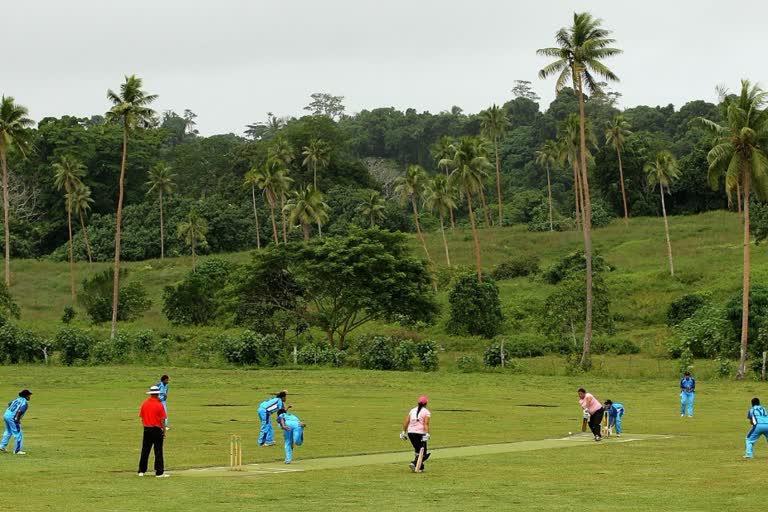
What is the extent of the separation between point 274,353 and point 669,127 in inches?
4439

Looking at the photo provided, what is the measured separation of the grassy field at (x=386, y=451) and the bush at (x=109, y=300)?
3936 centimetres

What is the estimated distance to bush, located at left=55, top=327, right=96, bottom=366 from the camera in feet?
224

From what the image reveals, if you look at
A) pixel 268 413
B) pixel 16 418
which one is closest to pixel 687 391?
pixel 268 413

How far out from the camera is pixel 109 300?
315ft

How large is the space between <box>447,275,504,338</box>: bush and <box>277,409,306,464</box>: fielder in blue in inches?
2278

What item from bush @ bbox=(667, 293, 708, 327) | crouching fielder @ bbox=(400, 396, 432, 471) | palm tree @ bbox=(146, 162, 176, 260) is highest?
palm tree @ bbox=(146, 162, 176, 260)

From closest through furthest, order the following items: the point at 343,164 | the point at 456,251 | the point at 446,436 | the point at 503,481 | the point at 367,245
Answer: the point at 503,481 → the point at 446,436 → the point at 367,245 → the point at 456,251 → the point at 343,164

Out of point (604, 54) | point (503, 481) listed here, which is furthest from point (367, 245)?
point (503, 481)

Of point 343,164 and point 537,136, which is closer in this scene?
point 343,164

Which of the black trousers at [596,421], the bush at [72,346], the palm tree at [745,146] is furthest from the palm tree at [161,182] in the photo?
the black trousers at [596,421]

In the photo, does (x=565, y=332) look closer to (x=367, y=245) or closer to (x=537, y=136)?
(x=367, y=245)

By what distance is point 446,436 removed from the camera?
109ft

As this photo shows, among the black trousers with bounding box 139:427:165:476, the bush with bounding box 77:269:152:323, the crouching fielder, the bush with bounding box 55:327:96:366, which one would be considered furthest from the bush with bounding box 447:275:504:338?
the black trousers with bounding box 139:427:165:476

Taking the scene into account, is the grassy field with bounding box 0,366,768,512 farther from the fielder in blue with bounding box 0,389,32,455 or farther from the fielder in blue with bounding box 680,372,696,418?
the fielder in blue with bounding box 680,372,696,418
